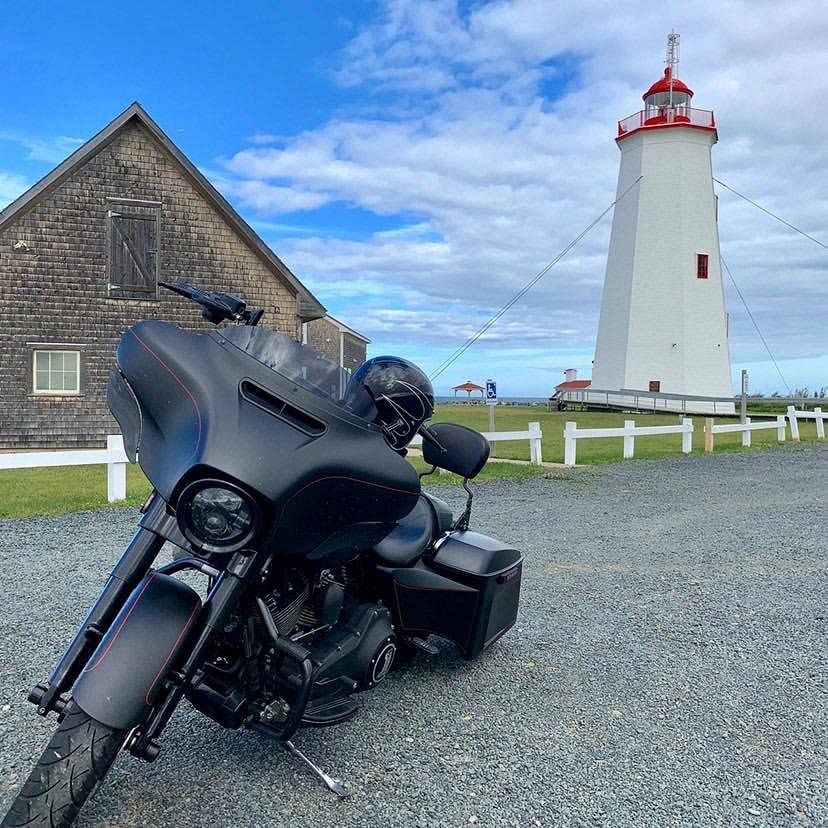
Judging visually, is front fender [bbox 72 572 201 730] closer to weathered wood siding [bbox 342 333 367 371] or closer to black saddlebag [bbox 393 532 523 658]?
black saddlebag [bbox 393 532 523 658]

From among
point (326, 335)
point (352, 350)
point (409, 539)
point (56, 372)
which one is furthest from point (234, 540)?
point (352, 350)

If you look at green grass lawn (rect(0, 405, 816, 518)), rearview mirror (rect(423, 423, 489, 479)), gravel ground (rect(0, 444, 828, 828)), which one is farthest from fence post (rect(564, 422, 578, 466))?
rearview mirror (rect(423, 423, 489, 479))

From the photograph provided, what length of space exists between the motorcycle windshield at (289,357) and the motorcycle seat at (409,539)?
768mm

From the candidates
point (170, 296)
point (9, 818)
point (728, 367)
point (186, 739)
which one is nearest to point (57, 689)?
point (9, 818)

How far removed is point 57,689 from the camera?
2.11 meters

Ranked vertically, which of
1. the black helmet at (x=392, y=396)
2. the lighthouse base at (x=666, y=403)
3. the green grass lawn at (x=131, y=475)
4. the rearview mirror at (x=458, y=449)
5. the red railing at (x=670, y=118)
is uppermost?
the red railing at (x=670, y=118)

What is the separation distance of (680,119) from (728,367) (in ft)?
35.5

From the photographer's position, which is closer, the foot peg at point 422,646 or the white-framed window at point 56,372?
the foot peg at point 422,646

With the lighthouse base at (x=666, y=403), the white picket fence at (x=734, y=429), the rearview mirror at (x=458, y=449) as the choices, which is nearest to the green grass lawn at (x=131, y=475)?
the white picket fence at (x=734, y=429)

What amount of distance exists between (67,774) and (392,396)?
134cm

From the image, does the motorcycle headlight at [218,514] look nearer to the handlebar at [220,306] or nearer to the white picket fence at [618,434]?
the handlebar at [220,306]

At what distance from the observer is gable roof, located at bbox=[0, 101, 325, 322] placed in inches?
591

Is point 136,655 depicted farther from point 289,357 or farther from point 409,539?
point 409,539

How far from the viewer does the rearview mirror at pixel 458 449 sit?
9.59 ft
